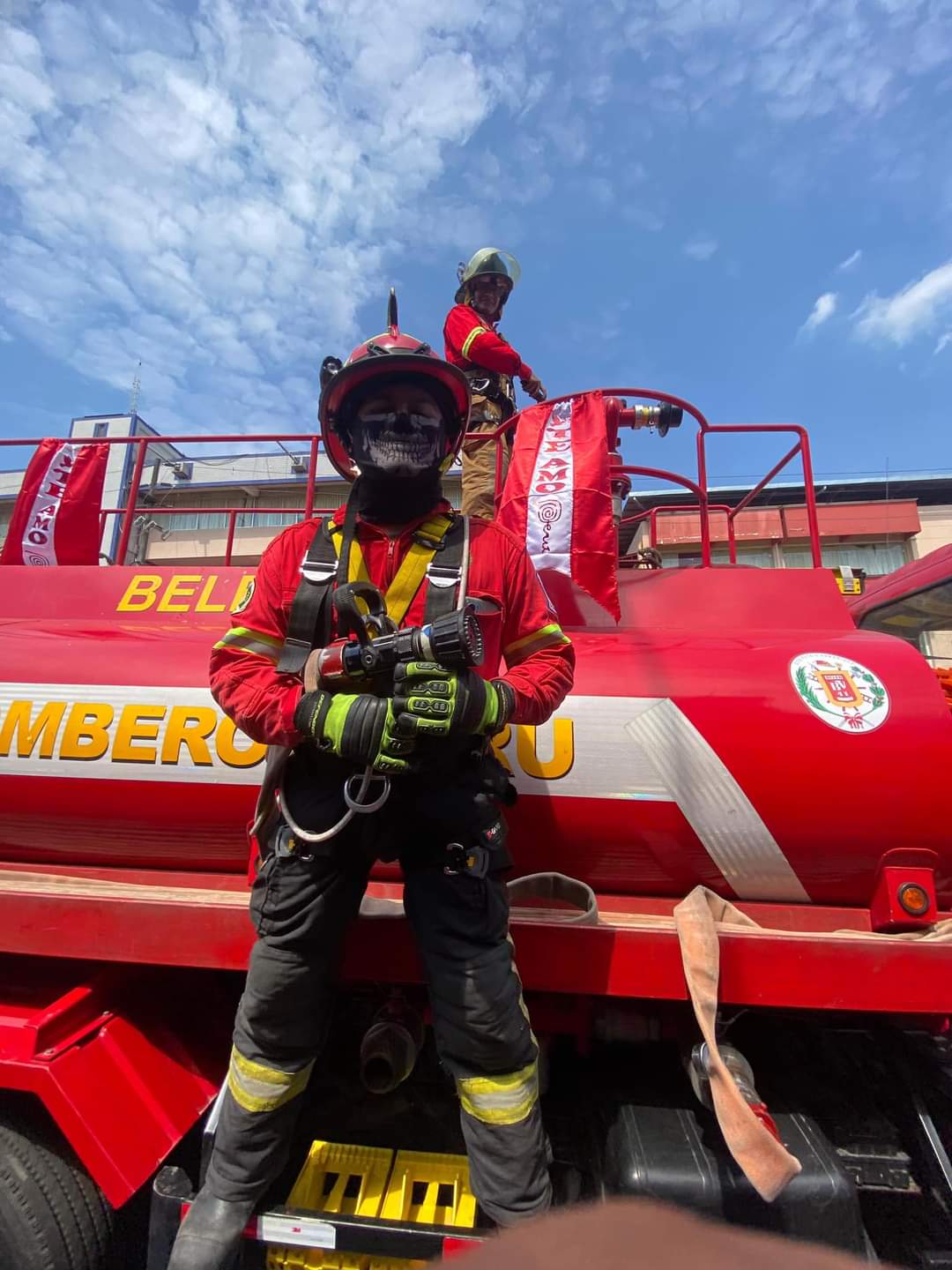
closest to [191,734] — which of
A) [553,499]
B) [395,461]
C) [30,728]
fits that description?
[30,728]

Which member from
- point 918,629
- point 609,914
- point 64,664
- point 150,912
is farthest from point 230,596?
point 918,629

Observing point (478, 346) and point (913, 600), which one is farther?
point (913, 600)

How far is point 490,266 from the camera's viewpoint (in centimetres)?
475

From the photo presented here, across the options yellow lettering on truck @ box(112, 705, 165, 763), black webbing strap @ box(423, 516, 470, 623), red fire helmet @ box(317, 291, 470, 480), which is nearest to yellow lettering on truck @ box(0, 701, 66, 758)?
yellow lettering on truck @ box(112, 705, 165, 763)

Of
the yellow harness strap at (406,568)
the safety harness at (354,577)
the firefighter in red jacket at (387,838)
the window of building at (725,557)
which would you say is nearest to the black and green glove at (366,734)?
the firefighter in red jacket at (387,838)

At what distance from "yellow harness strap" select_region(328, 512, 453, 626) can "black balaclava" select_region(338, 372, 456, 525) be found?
4.3 inches

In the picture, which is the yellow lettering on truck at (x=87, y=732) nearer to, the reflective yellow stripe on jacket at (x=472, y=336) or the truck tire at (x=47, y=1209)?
the truck tire at (x=47, y=1209)

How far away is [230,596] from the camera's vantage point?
3.46m

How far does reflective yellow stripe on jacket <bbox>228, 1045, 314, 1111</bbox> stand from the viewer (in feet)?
6.33

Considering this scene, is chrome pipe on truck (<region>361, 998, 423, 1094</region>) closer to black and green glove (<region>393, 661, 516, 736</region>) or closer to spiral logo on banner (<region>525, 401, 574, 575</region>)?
black and green glove (<region>393, 661, 516, 736</region>)

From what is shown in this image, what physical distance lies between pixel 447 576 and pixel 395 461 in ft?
1.45

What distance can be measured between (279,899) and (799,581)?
258cm

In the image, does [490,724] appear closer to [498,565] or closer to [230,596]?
[498,565]

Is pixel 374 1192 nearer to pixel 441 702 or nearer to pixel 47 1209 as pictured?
pixel 47 1209
